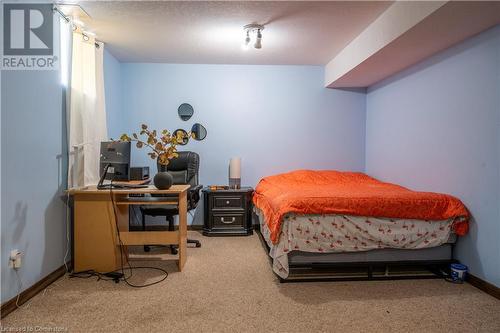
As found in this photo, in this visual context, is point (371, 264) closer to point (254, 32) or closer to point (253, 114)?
point (254, 32)

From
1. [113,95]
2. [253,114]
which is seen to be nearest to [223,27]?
[253,114]

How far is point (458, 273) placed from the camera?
2.37 metres

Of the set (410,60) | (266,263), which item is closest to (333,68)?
(410,60)

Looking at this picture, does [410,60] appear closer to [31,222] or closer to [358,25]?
[358,25]

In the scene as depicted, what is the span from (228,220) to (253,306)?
1833 mm

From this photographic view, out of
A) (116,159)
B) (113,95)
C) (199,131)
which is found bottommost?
(116,159)

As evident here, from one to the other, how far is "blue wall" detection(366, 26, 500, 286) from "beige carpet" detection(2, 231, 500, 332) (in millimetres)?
461

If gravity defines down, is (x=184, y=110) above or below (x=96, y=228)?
above

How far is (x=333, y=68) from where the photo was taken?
3906mm

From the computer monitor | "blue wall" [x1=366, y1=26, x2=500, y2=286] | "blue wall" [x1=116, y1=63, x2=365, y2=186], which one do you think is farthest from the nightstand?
"blue wall" [x1=366, y1=26, x2=500, y2=286]

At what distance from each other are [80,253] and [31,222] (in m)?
0.53

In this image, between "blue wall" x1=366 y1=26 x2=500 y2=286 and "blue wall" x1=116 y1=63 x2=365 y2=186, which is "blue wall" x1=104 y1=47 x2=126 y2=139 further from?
"blue wall" x1=366 y1=26 x2=500 y2=286

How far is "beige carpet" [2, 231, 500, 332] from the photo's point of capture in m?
1.75

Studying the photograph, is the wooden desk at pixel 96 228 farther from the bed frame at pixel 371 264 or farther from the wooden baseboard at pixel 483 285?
the wooden baseboard at pixel 483 285
